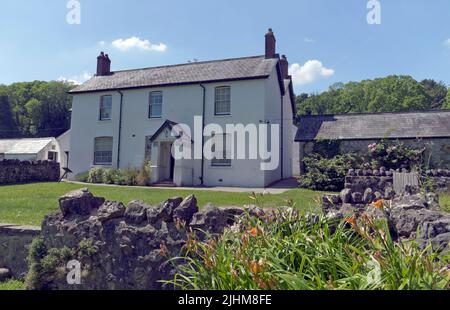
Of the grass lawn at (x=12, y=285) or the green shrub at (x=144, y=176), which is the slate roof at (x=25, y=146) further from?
the grass lawn at (x=12, y=285)

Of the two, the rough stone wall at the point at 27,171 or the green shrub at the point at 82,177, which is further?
the green shrub at the point at 82,177

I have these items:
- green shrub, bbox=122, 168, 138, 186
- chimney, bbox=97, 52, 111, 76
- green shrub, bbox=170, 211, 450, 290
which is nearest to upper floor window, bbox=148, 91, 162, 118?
green shrub, bbox=122, 168, 138, 186

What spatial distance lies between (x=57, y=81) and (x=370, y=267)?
63.8 m

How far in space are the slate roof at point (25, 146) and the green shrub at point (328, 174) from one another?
1223 inches

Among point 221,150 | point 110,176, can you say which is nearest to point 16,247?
point 221,150

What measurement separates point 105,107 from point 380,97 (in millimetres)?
41855

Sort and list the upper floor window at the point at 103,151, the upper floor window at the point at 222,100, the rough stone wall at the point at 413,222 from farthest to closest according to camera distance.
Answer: the upper floor window at the point at 103,151 < the upper floor window at the point at 222,100 < the rough stone wall at the point at 413,222

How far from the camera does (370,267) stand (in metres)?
2.12

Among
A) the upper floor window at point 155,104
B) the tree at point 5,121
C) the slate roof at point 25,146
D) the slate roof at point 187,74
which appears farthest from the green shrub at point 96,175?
the tree at point 5,121

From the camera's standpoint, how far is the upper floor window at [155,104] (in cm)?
2000

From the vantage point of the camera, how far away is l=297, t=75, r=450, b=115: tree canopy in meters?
44.7

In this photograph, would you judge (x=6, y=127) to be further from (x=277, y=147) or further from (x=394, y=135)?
(x=394, y=135)

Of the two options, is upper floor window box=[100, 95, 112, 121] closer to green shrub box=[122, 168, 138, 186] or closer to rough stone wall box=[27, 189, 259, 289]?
green shrub box=[122, 168, 138, 186]

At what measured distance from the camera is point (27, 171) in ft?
60.8
